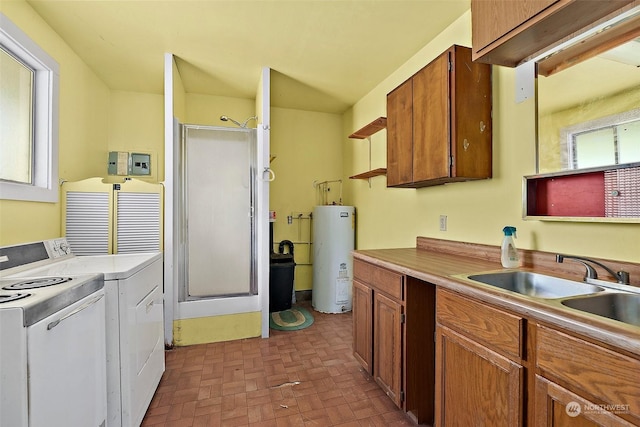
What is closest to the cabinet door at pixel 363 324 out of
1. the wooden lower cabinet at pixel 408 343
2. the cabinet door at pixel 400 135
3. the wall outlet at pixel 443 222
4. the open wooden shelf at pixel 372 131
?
the wooden lower cabinet at pixel 408 343

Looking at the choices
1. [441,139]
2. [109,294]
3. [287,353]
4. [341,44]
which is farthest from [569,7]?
[287,353]

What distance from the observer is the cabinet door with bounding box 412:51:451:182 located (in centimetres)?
183

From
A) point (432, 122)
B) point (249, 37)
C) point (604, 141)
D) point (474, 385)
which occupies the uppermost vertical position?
point (249, 37)

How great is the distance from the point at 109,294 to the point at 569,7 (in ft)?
7.92

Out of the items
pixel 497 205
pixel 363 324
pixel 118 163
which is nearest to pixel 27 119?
pixel 118 163

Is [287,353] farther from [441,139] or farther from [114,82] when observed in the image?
[114,82]

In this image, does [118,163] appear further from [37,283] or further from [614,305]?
[614,305]

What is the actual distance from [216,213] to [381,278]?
1.76 m

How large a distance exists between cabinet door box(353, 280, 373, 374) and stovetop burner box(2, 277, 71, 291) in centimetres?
169

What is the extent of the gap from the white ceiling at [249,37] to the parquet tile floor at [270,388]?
2631 millimetres

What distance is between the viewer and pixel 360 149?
3705 mm

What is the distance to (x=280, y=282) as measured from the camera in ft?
11.3

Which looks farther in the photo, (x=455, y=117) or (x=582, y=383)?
(x=455, y=117)

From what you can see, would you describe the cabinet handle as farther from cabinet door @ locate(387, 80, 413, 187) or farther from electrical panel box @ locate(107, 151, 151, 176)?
electrical panel box @ locate(107, 151, 151, 176)
